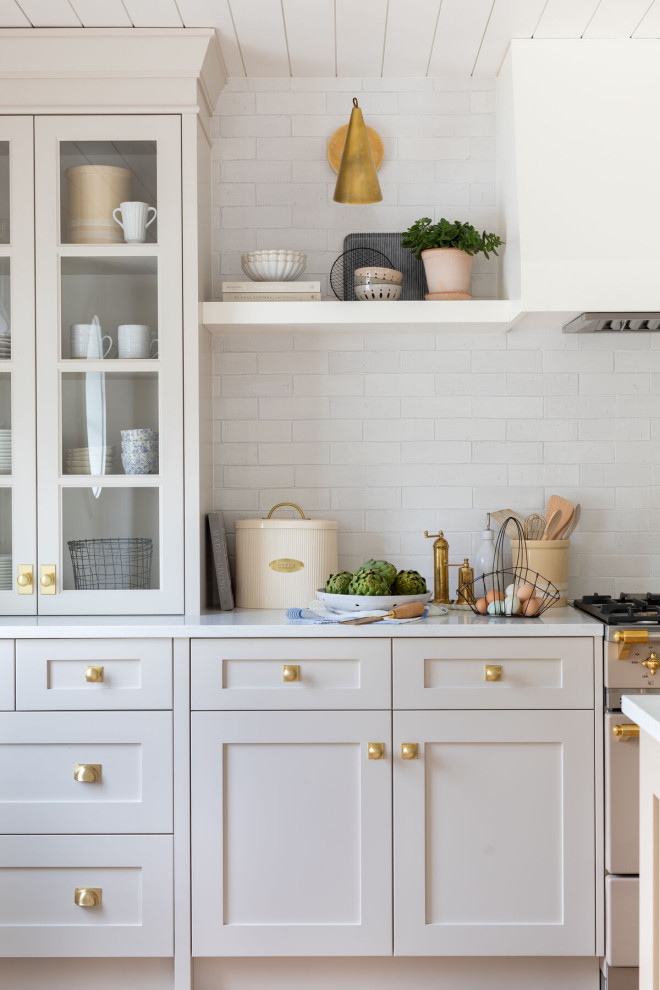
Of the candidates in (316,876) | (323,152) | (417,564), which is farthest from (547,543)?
(323,152)

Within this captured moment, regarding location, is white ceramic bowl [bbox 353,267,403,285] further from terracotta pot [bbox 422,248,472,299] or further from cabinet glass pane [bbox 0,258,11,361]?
cabinet glass pane [bbox 0,258,11,361]

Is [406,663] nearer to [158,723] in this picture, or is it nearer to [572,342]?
[158,723]

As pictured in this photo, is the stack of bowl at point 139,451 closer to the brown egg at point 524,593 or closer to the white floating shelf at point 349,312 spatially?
the white floating shelf at point 349,312

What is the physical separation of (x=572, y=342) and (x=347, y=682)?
4.44ft

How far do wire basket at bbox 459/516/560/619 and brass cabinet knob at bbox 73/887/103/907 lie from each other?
1246 millimetres


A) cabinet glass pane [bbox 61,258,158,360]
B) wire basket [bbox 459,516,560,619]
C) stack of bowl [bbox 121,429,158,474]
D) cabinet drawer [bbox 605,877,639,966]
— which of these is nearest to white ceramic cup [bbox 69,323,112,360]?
cabinet glass pane [bbox 61,258,158,360]

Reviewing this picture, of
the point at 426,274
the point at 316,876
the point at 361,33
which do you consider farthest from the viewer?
the point at 426,274

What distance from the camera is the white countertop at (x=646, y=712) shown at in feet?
4.23

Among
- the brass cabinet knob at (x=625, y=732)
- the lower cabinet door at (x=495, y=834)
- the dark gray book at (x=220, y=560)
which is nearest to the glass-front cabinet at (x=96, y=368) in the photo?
the dark gray book at (x=220, y=560)

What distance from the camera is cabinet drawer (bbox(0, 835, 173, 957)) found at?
84.5 inches

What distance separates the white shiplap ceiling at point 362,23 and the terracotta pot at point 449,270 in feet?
2.01

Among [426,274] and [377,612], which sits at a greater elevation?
[426,274]

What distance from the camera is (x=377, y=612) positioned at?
225cm

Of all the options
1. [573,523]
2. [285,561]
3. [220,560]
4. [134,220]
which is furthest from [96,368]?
[573,523]
